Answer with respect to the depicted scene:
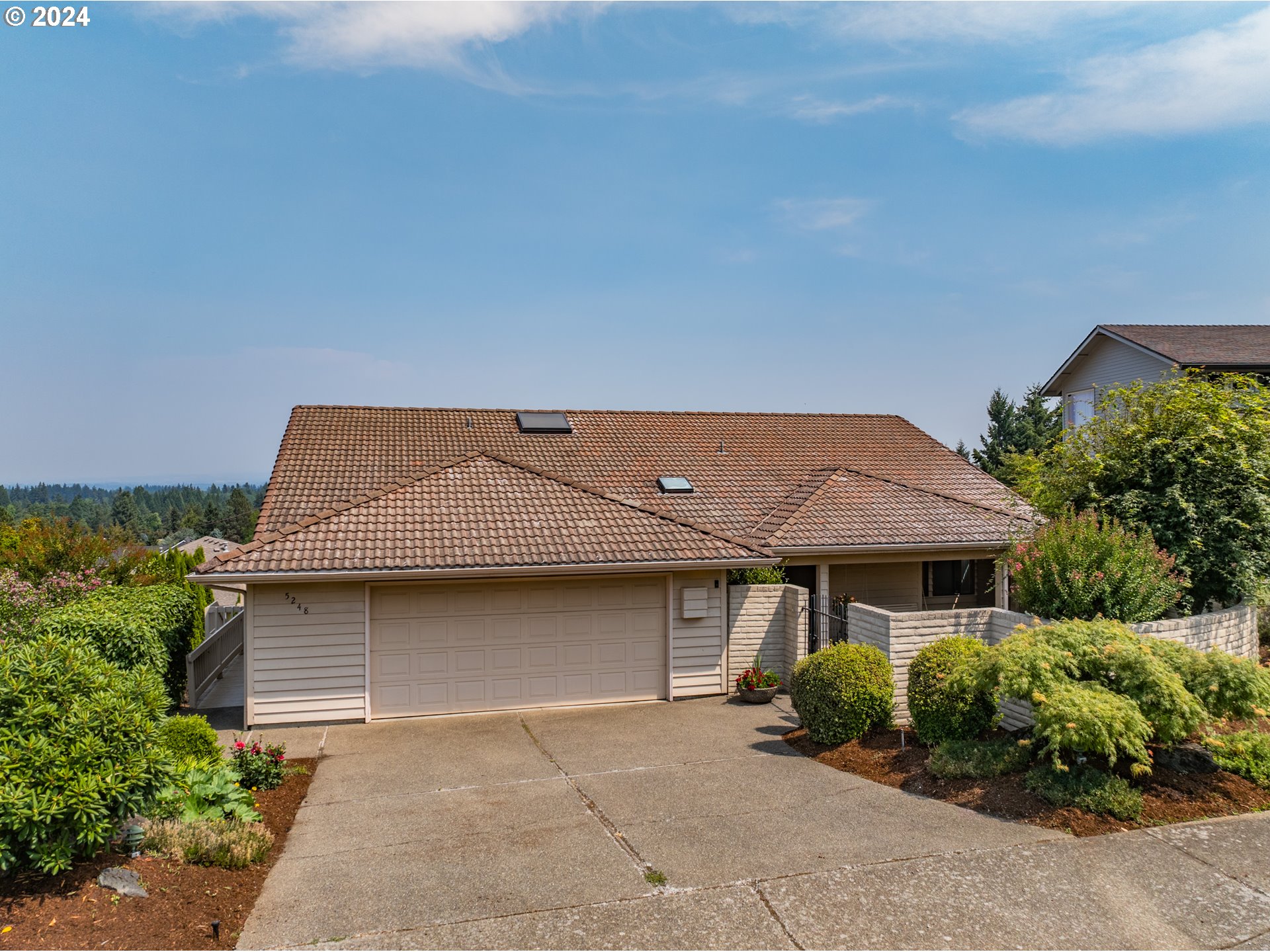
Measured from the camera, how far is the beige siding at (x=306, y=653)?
1113 cm

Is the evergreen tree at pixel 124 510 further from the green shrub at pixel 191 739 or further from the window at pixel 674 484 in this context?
the green shrub at pixel 191 739

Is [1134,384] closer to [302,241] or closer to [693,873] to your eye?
[693,873]

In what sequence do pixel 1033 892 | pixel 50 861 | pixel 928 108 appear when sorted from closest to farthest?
pixel 50 861 < pixel 1033 892 < pixel 928 108

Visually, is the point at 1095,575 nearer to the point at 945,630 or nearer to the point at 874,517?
the point at 945,630

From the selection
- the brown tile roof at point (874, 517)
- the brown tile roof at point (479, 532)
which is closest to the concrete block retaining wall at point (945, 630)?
the brown tile roof at point (479, 532)

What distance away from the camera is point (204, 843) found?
604cm

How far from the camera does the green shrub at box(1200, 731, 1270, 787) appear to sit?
749 cm

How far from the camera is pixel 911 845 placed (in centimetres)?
640

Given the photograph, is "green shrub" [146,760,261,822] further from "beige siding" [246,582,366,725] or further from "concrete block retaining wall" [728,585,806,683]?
"concrete block retaining wall" [728,585,806,683]

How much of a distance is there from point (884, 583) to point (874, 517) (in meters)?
2.68

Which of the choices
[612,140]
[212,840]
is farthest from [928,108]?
[212,840]

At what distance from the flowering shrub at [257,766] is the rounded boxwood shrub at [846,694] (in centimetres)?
627

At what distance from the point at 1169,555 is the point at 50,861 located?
12.3 meters

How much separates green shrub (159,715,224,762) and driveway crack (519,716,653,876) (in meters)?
3.67
